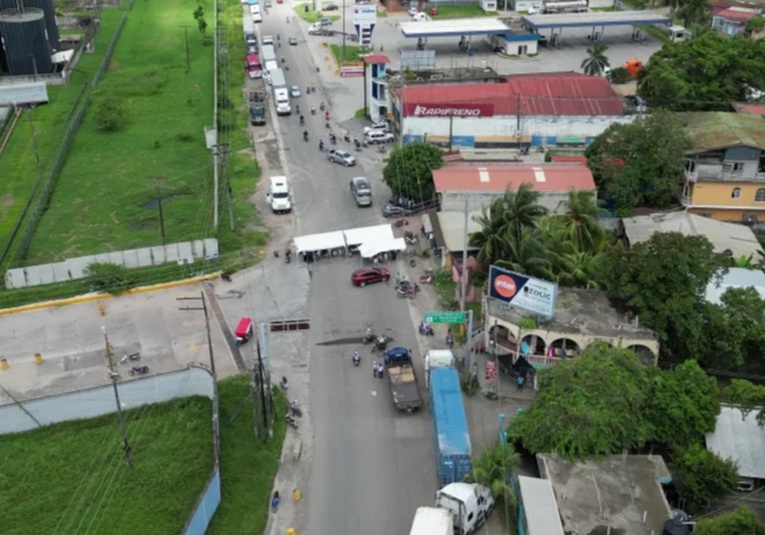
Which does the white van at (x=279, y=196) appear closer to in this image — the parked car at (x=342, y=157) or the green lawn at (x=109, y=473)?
the parked car at (x=342, y=157)

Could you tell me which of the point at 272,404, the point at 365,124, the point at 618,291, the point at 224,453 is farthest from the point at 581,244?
the point at 365,124

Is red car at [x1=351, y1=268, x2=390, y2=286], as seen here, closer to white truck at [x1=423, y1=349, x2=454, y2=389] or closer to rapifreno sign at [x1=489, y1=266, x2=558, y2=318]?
rapifreno sign at [x1=489, y1=266, x2=558, y2=318]

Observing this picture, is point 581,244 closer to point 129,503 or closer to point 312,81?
point 129,503

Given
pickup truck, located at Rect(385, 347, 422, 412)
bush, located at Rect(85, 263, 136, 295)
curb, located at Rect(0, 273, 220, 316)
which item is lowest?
curb, located at Rect(0, 273, 220, 316)

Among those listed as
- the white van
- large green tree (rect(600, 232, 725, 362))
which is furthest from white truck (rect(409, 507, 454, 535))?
the white van

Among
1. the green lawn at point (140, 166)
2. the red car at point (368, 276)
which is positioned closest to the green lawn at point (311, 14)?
the green lawn at point (140, 166)
